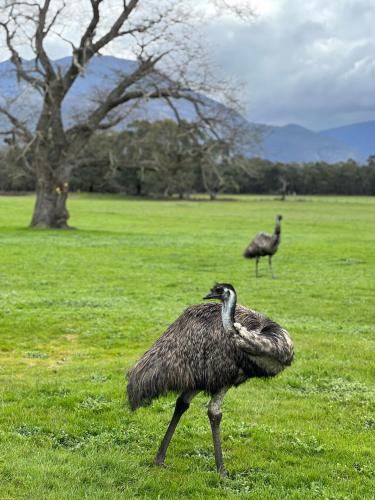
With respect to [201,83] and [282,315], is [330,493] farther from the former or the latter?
[201,83]

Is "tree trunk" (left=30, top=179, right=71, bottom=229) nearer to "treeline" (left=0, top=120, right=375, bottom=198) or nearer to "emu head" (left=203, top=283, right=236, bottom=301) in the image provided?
"treeline" (left=0, top=120, right=375, bottom=198)

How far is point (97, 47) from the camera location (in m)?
42.6

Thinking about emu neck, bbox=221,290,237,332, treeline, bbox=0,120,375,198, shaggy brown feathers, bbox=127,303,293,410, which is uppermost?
treeline, bbox=0,120,375,198

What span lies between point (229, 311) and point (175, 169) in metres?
40.6

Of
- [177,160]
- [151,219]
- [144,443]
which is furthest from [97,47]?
[144,443]

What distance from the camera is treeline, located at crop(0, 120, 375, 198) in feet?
147

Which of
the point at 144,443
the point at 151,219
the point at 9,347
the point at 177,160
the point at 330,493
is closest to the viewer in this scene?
the point at 330,493

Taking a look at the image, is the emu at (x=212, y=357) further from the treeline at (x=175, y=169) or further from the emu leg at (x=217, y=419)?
the treeline at (x=175, y=169)

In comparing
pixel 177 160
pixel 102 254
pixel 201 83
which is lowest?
pixel 102 254

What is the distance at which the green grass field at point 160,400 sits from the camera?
6.96 meters

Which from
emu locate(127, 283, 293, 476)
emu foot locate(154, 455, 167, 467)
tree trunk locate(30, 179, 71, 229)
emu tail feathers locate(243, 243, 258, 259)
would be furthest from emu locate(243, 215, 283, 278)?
tree trunk locate(30, 179, 71, 229)

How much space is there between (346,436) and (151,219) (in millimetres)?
54156

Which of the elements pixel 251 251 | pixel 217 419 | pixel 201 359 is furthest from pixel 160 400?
pixel 251 251

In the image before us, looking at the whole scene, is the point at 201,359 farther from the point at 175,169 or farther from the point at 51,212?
the point at 175,169
